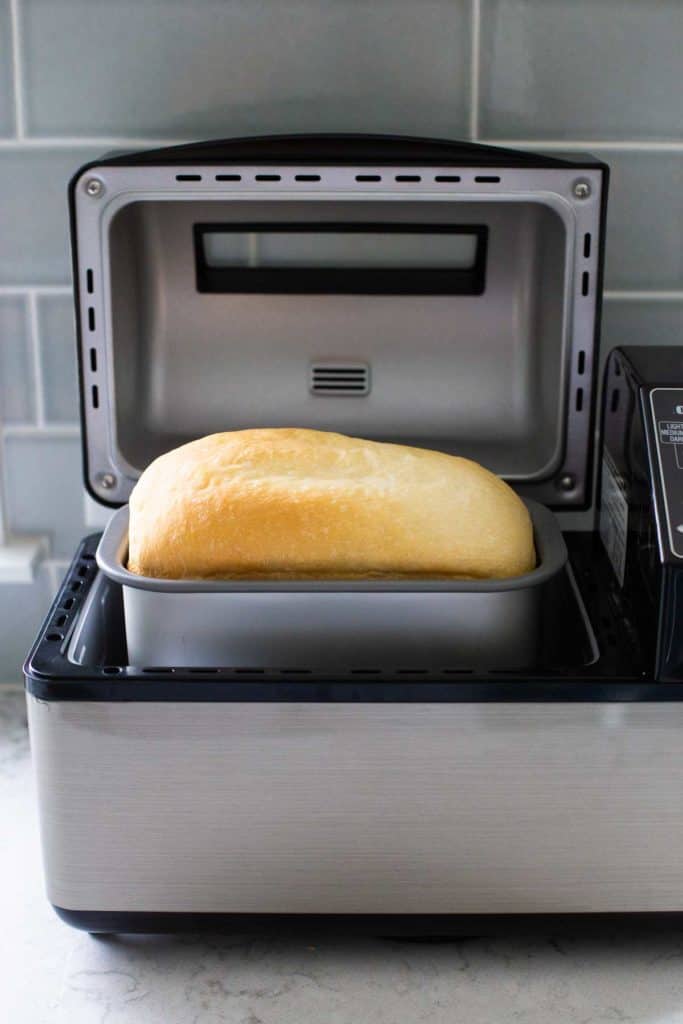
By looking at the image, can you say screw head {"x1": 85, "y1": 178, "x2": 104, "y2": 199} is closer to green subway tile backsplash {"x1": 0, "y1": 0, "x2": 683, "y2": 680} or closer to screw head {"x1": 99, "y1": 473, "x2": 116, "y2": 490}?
green subway tile backsplash {"x1": 0, "y1": 0, "x2": 683, "y2": 680}

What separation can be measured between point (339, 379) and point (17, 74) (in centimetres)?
36

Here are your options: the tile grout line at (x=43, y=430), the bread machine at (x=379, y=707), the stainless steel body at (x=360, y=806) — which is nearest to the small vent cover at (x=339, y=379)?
the bread machine at (x=379, y=707)

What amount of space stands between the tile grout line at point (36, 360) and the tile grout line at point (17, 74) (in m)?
0.13

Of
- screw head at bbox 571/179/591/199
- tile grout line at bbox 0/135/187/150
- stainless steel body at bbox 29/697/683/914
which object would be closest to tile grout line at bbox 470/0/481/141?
screw head at bbox 571/179/591/199

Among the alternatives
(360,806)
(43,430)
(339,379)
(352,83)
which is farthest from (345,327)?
(360,806)

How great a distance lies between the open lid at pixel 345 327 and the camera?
937 mm

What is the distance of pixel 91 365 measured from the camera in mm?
940

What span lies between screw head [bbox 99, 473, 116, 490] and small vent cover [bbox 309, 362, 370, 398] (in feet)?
0.58

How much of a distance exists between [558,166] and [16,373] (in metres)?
0.50

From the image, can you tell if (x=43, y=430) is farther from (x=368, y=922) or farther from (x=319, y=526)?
(x=368, y=922)

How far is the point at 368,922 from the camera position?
0.76 meters

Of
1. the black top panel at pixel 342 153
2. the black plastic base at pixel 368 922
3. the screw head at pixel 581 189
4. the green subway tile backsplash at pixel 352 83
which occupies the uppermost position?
the green subway tile backsplash at pixel 352 83

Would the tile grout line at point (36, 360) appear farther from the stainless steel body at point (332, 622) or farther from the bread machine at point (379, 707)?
the stainless steel body at point (332, 622)

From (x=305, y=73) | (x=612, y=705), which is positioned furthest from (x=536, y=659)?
(x=305, y=73)
